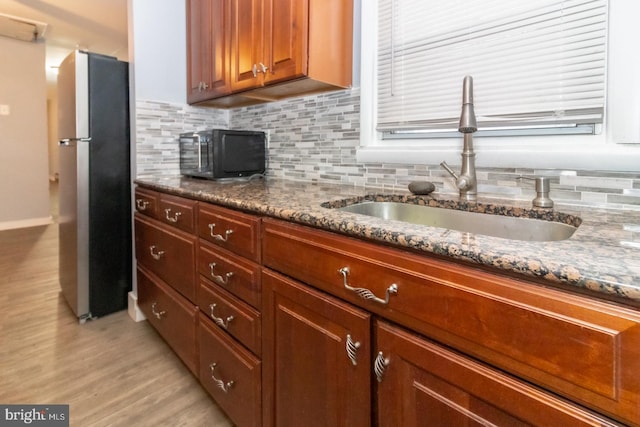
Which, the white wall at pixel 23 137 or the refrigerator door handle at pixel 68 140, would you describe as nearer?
the refrigerator door handle at pixel 68 140

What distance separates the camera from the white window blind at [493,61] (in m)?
1.05

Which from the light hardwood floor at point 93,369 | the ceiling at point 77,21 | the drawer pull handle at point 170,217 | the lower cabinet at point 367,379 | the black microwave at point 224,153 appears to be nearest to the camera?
the lower cabinet at point 367,379

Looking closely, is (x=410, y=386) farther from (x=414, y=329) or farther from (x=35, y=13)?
(x=35, y=13)

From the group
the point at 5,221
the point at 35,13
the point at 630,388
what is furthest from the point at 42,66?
the point at 630,388

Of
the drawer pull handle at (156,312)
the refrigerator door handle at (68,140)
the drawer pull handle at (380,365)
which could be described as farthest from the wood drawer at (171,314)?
the drawer pull handle at (380,365)

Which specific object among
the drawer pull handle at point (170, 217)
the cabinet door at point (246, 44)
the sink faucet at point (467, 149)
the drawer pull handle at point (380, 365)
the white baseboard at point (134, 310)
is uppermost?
the cabinet door at point (246, 44)

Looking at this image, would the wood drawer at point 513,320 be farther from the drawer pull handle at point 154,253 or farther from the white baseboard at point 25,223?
the white baseboard at point 25,223

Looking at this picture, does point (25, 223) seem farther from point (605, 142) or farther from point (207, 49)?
point (605, 142)

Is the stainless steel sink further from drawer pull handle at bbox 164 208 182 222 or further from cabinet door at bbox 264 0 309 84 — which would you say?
drawer pull handle at bbox 164 208 182 222

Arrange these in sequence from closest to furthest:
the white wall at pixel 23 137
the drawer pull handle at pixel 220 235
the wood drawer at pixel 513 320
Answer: the wood drawer at pixel 513 320, the drawer pull handle at pixel 220 235, the white wall at pixel 23 137

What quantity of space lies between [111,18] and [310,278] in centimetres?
450

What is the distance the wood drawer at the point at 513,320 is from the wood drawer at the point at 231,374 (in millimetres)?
542

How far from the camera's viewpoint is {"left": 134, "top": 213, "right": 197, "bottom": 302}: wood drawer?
1.50 metres

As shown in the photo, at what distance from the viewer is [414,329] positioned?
0.70 m
